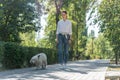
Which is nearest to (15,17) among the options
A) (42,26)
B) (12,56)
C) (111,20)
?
(42,26)

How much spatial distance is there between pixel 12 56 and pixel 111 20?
6779 millimetres

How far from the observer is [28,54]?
76.8ft

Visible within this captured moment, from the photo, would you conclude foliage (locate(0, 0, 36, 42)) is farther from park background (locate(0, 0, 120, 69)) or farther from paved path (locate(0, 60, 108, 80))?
paved path (locate(0, 60, 108, 80))

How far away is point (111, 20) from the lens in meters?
23.9

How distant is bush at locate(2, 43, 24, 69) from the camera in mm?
19859

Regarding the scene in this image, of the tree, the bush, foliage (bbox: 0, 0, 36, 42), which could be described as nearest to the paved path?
the bush

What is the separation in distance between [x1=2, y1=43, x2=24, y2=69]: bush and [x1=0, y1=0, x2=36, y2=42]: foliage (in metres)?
21.1

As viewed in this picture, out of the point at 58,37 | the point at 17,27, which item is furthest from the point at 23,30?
the point at 58,37

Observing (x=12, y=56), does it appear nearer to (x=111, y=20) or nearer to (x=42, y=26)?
(x=111, y=20)

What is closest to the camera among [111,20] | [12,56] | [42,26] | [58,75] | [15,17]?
[58,75]

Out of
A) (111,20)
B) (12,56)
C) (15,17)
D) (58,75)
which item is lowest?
(58,75)

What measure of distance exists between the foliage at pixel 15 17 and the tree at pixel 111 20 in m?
17.9

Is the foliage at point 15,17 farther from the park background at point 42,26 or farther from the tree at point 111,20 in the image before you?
the tree at point 111,20

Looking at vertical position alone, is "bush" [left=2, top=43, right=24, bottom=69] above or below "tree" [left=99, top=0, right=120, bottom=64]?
below
